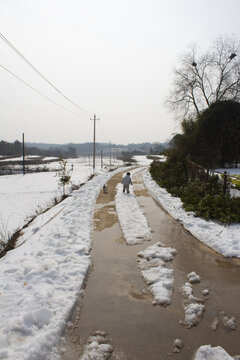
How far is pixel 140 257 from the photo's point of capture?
5.36 m

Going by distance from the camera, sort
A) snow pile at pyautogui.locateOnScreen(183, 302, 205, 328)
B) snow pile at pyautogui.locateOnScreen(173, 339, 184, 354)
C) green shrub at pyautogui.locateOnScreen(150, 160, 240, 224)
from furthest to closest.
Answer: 1. green shrub at pyautogui.locateOnScreen(150, 160, 240, 224)
2. snow pile at pyautogui.locateOnScreen(183, 302, 205, 328)
3. snow pile at pyautogui.locateOnScreen(173, 339, 184, 354)

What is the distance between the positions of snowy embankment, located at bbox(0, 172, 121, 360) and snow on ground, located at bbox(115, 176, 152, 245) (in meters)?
1.30

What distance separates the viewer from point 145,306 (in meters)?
3.59

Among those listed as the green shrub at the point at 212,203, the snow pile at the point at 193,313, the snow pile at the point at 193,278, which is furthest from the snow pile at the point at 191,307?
the green shrub at the point at 212,203

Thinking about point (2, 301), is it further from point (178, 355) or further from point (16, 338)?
point (178, 355)

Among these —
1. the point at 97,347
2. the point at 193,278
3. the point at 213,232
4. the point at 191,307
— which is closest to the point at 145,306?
the point at 191,307

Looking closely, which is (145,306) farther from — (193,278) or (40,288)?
(40,288)

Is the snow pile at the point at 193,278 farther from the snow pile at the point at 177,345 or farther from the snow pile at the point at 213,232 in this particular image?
the snow pile at the point at 177,345

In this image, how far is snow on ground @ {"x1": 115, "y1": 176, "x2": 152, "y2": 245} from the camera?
6621mm

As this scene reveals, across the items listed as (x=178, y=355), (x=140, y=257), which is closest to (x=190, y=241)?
(x=140, y=257)

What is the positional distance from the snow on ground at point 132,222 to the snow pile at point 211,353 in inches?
140

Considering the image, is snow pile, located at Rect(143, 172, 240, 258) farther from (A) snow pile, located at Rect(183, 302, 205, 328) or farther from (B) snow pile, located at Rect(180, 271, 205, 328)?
(A) snow pile, located at Rect(183, 302, 205, 328)

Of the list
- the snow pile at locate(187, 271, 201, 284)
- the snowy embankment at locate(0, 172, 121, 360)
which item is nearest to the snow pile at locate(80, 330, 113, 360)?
the snowy embankment at locate(0, 172, 121, 360)

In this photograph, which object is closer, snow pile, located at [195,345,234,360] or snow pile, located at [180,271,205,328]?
snow pile, located at [195,345,234,360]
